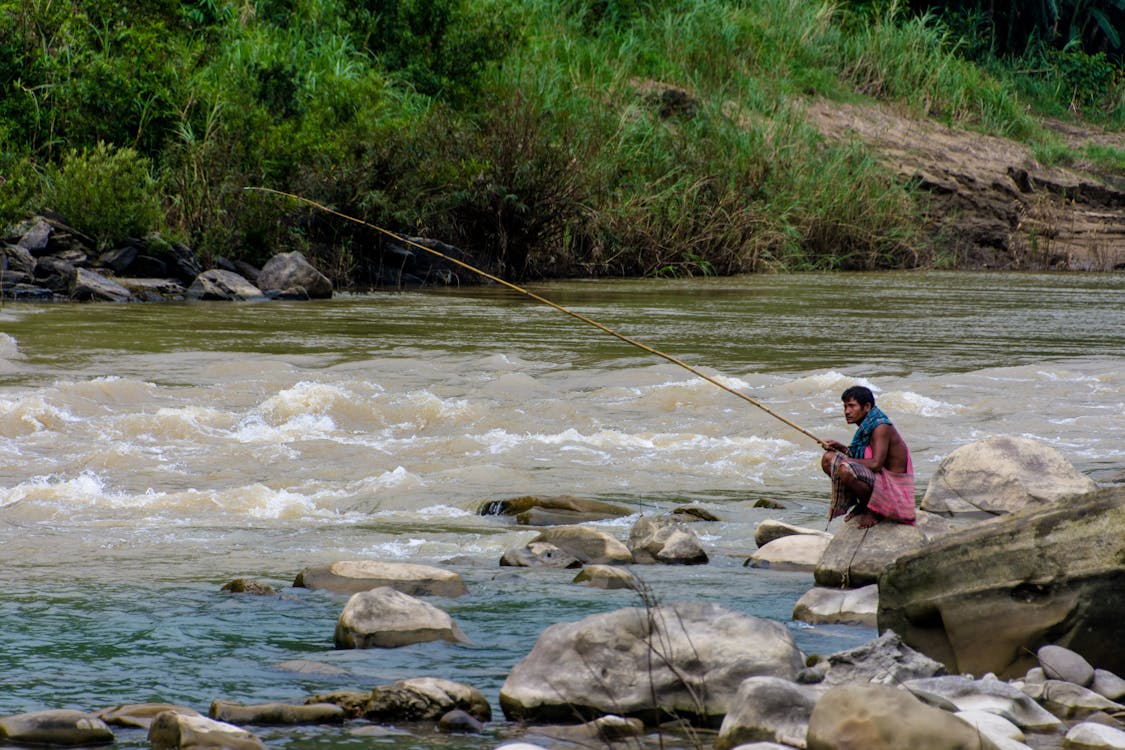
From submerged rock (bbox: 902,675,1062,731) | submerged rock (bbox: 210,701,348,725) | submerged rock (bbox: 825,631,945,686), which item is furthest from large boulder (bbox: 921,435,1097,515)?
submerged rock (bbox: 210,701,348,725)

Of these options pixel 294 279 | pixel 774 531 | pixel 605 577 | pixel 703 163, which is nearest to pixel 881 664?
pixel 605 577

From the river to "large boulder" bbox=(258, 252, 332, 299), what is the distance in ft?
2.07

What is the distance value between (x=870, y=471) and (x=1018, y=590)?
1.14m

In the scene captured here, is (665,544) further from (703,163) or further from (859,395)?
(703,163)

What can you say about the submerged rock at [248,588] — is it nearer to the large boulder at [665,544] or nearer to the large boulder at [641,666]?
the large boulder at [641,666]

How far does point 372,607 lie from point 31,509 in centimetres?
263

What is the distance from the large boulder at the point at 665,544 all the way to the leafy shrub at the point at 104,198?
35.1ft

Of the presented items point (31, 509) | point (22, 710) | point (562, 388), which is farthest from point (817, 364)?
point (22, 710)

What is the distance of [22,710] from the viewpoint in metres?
3.72

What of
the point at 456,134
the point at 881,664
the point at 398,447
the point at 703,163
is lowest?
the point at 398,447

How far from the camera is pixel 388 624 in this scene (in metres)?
4.40

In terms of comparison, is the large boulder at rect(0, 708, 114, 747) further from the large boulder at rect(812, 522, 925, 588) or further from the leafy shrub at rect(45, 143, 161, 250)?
the leafy shrub at rect(45, 143, 161, 250)

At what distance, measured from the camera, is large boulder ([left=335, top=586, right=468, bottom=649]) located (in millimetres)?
4367

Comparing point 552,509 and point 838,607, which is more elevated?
Answer: point 838,607
